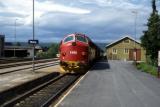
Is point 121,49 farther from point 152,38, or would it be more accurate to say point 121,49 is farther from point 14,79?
point 14,79

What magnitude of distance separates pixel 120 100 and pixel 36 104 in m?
3.57

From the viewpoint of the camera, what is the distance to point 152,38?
62.7m

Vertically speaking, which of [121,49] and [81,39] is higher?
[121,49]

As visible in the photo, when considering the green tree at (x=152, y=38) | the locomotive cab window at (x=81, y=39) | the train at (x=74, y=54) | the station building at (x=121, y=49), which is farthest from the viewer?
the station building at (x=121, y=49)

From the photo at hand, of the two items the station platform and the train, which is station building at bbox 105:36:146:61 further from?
the station platform

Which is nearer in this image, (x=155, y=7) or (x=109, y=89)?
(x=109, y=89)

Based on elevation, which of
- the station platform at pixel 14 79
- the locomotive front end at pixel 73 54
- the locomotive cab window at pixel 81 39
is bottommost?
the station platform at pixel 14 79

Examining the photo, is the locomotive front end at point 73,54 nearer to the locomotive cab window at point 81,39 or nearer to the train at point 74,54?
the train at point 74,54

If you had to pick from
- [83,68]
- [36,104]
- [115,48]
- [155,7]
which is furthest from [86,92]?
[115,48]

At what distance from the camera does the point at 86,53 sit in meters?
40.8

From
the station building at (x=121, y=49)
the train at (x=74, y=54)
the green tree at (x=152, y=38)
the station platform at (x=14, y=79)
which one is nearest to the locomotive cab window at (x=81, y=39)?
the train at (x=74, y=54)

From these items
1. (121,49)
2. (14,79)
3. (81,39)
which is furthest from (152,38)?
(121,49)

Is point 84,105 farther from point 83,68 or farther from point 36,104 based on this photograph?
point 83,68

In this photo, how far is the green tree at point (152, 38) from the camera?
62.2 meters
